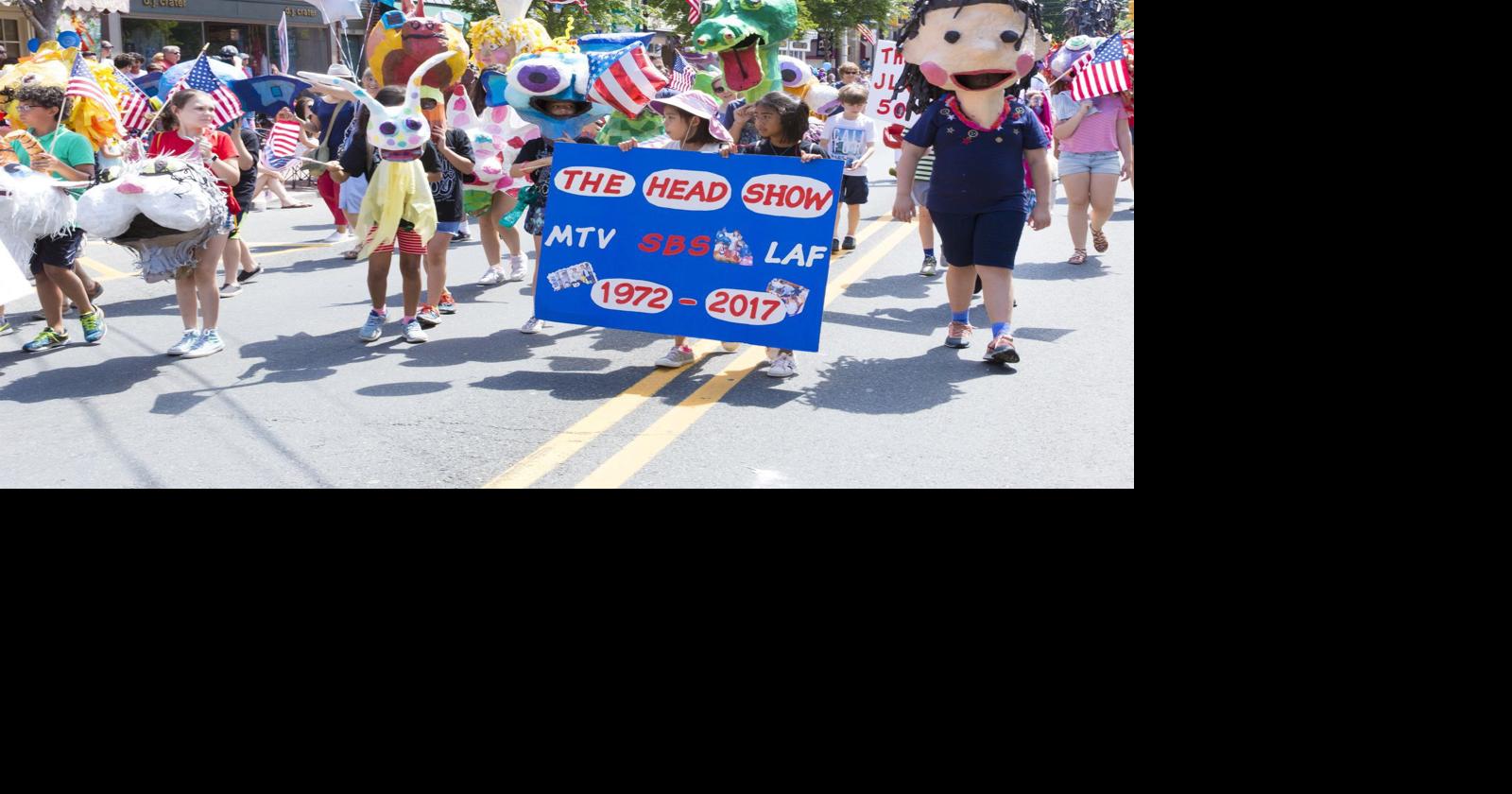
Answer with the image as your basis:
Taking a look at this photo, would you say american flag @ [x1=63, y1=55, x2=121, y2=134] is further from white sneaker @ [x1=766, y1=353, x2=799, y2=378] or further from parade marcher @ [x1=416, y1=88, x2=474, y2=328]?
white sneaker @ [x1=766, y1=353, x2=799, y2=378]

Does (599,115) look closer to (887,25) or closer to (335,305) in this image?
(335,305)

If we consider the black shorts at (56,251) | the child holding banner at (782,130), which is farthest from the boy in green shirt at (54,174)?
the child holding banner at (782,130)

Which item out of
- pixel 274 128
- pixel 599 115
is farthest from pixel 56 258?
pixel 274 128

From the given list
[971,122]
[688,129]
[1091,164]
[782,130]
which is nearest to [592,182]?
[688,129]

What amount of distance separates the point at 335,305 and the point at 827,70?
92.0ft

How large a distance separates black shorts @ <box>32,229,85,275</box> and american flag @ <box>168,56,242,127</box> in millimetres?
1066

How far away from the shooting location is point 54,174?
24.5 feet

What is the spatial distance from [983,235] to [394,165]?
125 inches

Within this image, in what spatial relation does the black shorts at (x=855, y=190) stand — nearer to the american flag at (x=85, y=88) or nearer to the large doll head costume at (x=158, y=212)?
the large doll head costume at (x=158, y=212)

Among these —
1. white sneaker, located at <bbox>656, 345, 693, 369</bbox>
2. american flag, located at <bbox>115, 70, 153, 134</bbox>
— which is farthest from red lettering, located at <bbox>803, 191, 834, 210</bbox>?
american flag, located at <bbox>115, 70, 153, 134</bbox>

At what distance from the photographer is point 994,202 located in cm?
693

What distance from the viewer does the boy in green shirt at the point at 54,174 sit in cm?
750

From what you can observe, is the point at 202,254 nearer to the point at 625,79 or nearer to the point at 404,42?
the point at 625,79

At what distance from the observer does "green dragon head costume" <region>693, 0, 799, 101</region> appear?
10289 mm
